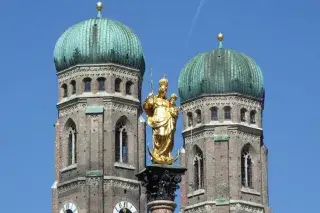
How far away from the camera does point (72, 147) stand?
118 metres

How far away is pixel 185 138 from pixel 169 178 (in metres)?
71.6

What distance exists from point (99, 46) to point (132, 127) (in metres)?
6.99

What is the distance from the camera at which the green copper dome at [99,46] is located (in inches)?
4675

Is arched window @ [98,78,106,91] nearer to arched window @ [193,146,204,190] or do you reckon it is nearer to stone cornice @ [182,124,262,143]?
stone cornice @ [182,124,262,143]

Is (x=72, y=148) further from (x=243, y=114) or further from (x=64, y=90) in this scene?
(x=243, y=114)

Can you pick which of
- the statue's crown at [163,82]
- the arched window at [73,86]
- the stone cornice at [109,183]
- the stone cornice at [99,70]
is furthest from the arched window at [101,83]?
the statue's crown at [163,82]

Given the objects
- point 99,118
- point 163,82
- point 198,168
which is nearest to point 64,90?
point 99,118

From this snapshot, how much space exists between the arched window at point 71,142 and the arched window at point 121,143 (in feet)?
10.9

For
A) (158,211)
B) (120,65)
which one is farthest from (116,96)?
(158,211)

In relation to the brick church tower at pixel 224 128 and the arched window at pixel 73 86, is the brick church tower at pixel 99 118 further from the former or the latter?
the brick church tower at pixel 224 128

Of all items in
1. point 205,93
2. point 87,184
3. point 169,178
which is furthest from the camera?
point 205,93

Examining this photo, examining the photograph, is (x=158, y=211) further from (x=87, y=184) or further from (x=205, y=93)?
(x=205, y=93)

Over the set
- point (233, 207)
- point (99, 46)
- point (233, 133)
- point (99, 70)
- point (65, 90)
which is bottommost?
point (233, 207)

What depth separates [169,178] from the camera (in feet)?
180
